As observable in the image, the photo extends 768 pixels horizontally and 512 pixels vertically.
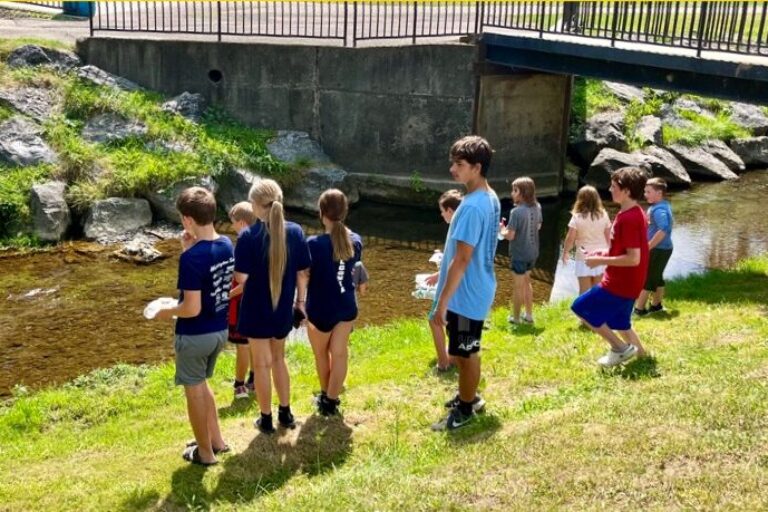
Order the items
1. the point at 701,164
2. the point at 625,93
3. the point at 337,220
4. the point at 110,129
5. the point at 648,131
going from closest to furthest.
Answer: the point at 337,220 → the point at 110,129 → the point at 701,164 → the point at 648,131 → the point at 625,93

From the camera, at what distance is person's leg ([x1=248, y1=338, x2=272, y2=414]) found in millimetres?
6605

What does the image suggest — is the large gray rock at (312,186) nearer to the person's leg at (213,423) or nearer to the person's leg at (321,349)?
the person's leg at (321,349)

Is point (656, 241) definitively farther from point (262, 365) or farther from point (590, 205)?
point (262, 365)

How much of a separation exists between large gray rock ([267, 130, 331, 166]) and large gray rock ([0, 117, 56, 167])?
4442 millimetres

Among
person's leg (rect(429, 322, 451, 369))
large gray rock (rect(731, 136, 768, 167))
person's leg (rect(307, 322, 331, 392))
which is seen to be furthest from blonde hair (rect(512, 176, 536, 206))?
large gray rock (rect(731, 136, 768, 167))

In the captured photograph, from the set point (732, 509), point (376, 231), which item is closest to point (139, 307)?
point (376, 231)

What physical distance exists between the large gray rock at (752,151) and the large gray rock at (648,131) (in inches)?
89.2

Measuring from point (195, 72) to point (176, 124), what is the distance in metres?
1.74

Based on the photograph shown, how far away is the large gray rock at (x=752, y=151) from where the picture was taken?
23672 mm

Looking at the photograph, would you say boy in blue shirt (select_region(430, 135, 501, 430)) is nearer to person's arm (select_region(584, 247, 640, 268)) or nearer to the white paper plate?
person's arm (select_region(584, 247, 640, 268))

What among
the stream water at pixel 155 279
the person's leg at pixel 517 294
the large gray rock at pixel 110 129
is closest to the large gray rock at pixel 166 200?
the stream water at pixel 155 279

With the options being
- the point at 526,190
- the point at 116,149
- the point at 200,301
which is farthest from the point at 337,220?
the point at 116,149

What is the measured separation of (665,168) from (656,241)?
12.1 meters

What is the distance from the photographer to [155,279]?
1427 cm
